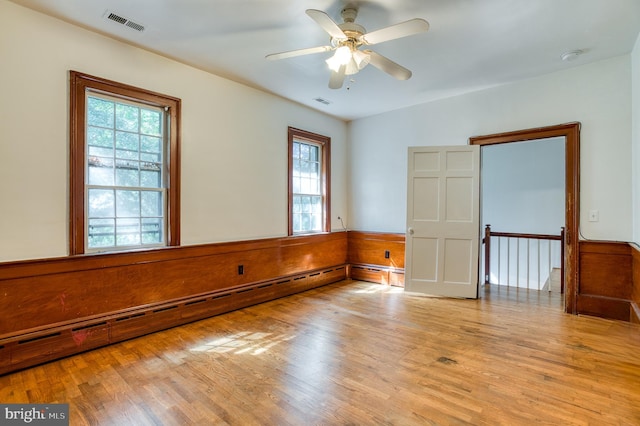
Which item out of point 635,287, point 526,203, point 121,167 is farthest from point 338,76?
point 526,203

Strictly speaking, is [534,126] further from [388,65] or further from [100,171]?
[100,171]

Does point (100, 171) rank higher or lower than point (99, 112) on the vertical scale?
lower

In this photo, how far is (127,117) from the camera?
3143 millimetres

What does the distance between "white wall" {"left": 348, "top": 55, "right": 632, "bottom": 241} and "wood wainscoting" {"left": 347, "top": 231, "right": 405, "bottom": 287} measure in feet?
0.69

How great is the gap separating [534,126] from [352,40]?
9.13 ft

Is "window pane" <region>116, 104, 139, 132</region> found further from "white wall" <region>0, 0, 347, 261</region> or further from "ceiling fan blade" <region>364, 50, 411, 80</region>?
"ceiling fan blade" <region>364, 50, 411, 80</region>

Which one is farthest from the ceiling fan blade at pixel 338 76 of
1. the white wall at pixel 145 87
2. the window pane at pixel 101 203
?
the window pane at pixel 101 203

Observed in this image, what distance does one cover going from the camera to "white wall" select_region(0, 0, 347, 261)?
2479 millimetres

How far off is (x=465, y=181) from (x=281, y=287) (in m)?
2.91

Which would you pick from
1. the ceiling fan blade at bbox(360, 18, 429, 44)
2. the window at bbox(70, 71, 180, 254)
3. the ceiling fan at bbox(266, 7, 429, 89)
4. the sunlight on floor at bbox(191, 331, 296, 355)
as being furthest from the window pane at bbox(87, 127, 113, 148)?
the ceiling fan blade at bbox(360, 18, 429, 44)

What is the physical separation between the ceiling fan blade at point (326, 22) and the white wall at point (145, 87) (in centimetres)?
197

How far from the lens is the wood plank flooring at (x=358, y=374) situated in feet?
6.26

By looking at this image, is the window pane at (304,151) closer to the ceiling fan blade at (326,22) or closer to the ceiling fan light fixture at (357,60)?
the ceiling fan light fixture at (357,60)

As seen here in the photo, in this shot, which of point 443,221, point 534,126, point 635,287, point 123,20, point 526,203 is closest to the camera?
point 123,20
